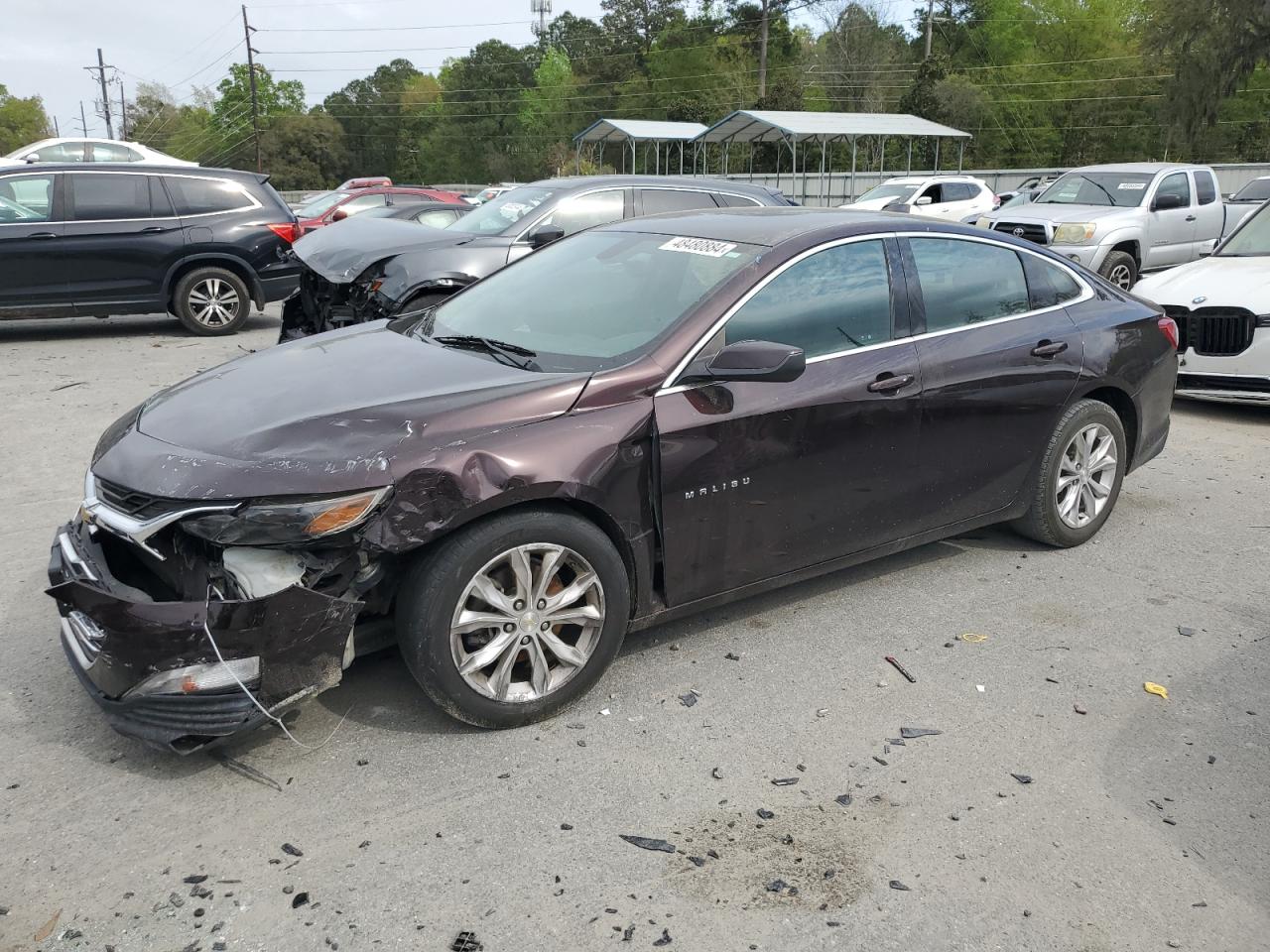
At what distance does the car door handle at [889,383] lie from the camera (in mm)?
4176

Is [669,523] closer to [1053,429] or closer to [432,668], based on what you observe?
[432,668]

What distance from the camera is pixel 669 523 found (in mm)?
3686

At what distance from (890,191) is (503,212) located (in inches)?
610

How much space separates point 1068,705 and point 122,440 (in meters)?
3.49

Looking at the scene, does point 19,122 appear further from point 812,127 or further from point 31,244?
point 31,244

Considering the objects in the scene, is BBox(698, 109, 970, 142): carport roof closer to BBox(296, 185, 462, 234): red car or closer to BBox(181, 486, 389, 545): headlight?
BBox(296, 185, 462, 234): red car

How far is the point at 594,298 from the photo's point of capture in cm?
428

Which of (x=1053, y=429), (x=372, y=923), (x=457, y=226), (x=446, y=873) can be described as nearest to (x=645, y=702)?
(x=446, y=873)

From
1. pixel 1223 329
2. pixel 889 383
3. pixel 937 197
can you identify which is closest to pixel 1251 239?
pixel 1223 329

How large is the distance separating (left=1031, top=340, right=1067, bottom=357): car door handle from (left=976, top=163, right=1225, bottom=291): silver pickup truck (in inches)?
353

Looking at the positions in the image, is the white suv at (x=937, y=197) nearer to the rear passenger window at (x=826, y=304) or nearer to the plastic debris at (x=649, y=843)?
the rear passenger window at (x=826, y=304)

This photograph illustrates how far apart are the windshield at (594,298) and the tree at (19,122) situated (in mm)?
104749

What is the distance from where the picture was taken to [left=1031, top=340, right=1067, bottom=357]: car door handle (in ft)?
15.7

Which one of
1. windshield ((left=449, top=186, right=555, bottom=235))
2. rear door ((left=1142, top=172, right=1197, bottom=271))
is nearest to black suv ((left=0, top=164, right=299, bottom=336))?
windshield ((left=449, top=186, right=555, bottom=235))
